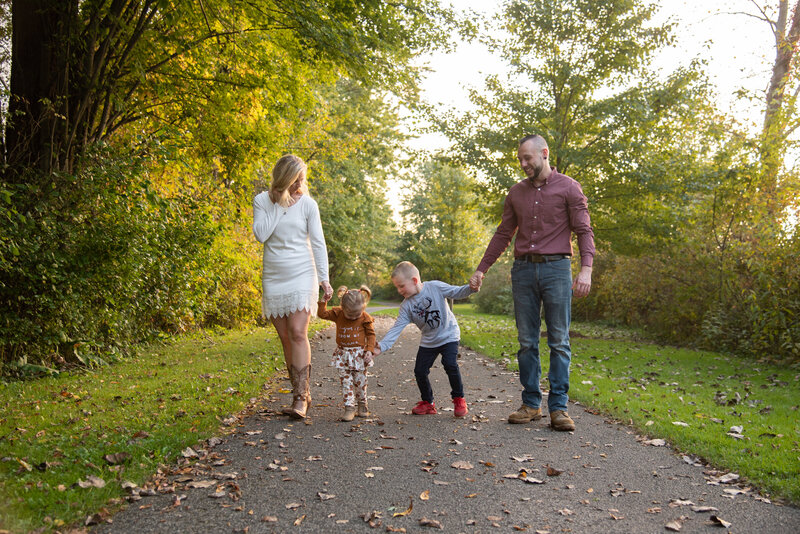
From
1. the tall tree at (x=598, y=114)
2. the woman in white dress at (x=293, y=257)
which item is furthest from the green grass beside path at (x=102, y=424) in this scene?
the tall tree at (x=598, y=114)

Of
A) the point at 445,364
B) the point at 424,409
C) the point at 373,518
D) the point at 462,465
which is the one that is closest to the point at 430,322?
the point at 445,364

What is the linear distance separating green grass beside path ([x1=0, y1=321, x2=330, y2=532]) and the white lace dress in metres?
1.25

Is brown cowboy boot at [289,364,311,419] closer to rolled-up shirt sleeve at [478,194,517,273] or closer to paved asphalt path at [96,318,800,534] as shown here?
paved asphalt path at [96,318,800,534]

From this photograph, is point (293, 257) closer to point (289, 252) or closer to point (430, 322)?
point (289, 252)

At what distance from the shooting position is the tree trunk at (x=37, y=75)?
7672mm

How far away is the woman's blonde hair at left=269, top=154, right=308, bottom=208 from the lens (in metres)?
5.35

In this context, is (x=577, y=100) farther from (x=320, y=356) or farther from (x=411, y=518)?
(x=411, y=518)

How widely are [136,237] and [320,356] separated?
4.04 metres

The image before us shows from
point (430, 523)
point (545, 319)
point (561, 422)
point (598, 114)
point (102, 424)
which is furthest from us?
point (598, 114)

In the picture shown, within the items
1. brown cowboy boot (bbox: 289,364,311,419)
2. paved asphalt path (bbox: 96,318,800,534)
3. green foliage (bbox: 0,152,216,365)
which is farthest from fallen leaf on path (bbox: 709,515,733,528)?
green foliage (bbox: 0,152,216,365)

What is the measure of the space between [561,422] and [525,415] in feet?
1.33

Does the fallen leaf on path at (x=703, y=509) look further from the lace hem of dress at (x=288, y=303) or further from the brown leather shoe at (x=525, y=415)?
the lace hem of dress at (x=288, y=303)

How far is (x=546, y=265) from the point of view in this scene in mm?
5457

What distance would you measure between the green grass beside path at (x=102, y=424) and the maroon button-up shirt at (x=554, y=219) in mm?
3177
